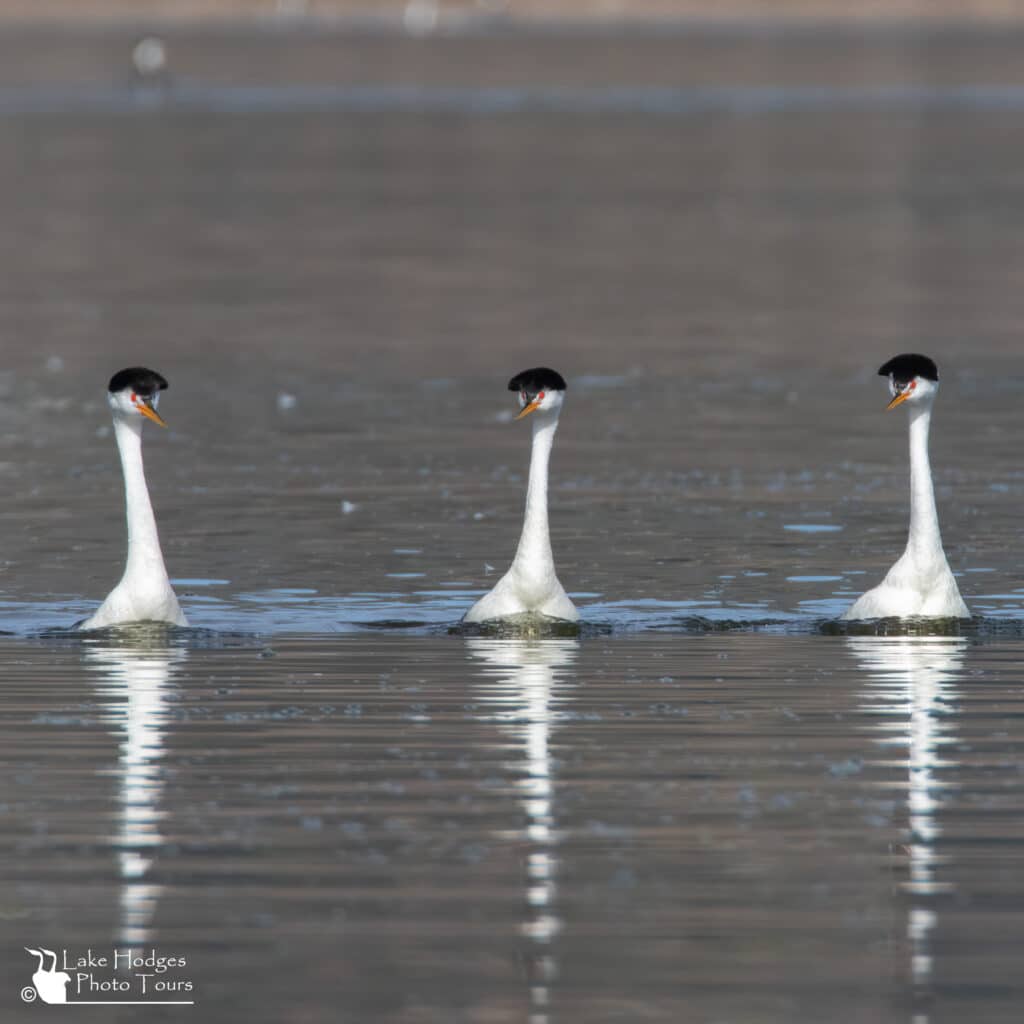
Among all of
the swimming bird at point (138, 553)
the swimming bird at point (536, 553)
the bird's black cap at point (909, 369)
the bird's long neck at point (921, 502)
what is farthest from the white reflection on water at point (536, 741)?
the bird's black cap at point (909, 369)

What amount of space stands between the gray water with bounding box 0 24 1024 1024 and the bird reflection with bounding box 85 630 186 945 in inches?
1.3

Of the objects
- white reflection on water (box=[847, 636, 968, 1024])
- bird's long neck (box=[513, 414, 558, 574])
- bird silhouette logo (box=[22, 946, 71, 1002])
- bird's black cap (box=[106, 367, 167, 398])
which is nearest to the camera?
bird silhouette logo (box=[22, 946, 71, 1002])

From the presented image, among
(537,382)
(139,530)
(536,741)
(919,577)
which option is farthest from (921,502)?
(139,530)

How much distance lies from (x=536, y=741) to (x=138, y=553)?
3.54 metres

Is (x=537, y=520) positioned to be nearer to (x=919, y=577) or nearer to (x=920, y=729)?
(x=919, y=577)

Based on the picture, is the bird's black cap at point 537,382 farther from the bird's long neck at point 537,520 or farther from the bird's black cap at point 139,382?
the bird's black cap at point 139,382

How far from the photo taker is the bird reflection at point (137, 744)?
10.6 metres

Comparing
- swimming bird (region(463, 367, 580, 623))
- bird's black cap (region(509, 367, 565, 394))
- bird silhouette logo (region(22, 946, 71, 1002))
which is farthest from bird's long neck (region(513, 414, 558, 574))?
bird silhouette logo (region(22, 946, 71, 1002))

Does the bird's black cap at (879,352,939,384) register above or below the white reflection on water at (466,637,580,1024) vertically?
above

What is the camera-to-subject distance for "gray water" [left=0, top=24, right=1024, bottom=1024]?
10.1 meters

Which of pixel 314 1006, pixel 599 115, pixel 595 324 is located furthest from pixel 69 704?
pixel 599 115

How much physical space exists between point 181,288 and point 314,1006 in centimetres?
3279

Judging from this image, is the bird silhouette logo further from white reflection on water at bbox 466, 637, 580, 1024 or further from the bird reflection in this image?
white reflection on water at bbox 466, 637, 580, 1024

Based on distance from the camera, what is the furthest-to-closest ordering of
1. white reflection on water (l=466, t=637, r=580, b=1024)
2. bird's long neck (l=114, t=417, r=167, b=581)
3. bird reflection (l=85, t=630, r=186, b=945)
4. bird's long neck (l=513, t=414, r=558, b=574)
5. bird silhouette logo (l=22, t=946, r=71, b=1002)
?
bird's long neck (l=513, t=414, r=558, b=574), bird's long neck (l=114, t=417, r=167, b=581), bird reflection (l=85, t=630, r=186, b=945), white reflection on water (l=466, t=637, r=580, b=1024), bird silhouette logo (l=22, t=946, r=71, b=1002)
